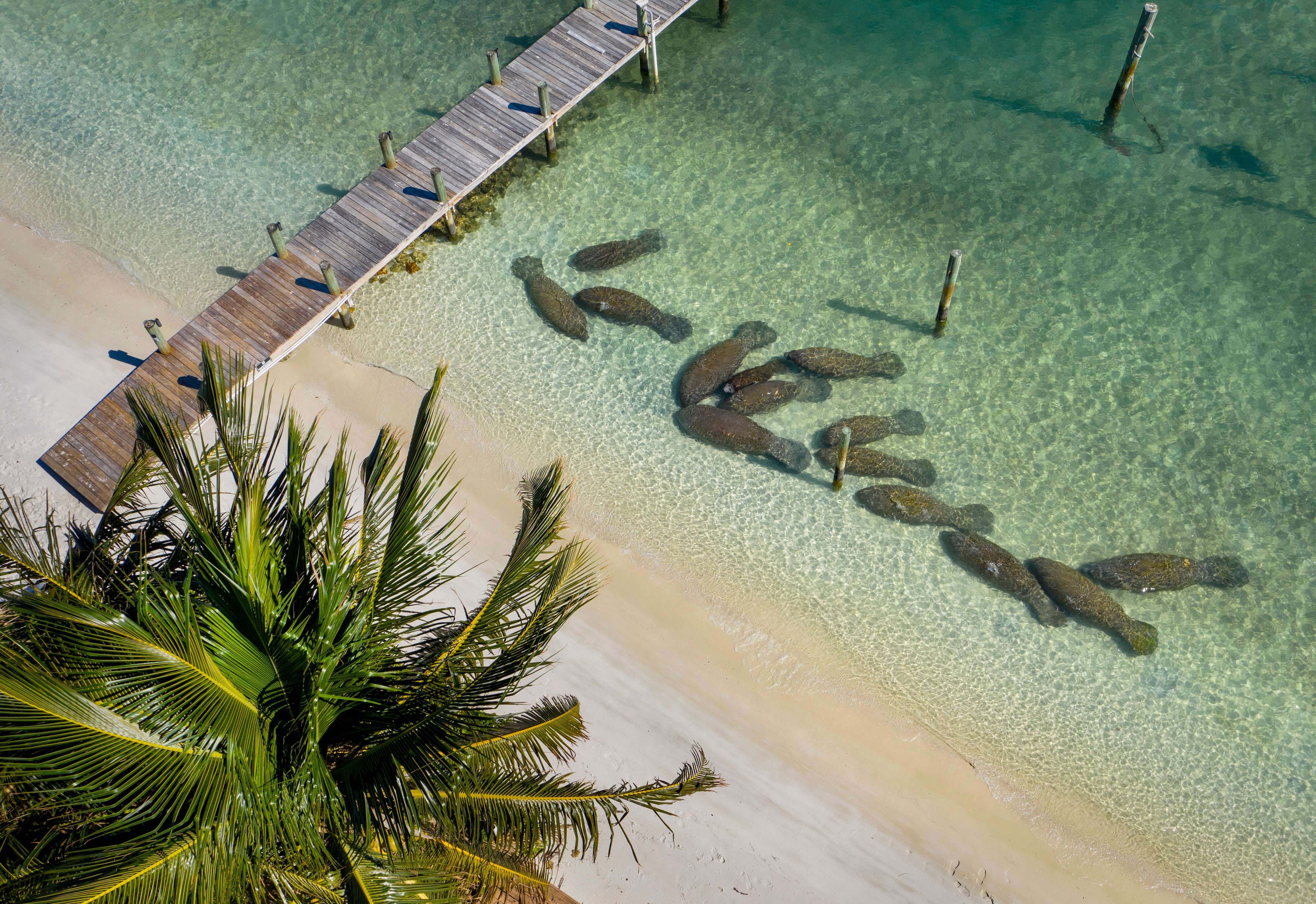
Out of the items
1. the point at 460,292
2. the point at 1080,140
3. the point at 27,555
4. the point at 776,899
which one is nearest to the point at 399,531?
the point at 27,555

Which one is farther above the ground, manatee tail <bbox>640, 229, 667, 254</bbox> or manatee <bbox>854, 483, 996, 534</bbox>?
manatee tail <bbox>640, 229, 667, 254</bbox>

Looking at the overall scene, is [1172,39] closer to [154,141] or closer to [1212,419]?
[1212,419]

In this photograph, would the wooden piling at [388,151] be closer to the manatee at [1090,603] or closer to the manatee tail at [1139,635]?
the manatee at [1090,603]

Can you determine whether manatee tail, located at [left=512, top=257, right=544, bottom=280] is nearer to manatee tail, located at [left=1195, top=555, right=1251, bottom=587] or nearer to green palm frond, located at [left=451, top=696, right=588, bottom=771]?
green palm frond, located at [left=451, top=696, right=588, bottom=771]

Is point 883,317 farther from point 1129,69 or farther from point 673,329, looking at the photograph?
point 1129,69

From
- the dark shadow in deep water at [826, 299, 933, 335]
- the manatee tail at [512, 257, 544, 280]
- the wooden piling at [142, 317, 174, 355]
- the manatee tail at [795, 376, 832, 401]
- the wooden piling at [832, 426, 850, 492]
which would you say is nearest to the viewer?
the wooden piling at [832, 426, 850, 492]

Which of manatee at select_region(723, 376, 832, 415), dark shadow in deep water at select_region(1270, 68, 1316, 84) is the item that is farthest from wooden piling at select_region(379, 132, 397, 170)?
dark shadow in deep water at select_region(1270, 68, 1316, 84)

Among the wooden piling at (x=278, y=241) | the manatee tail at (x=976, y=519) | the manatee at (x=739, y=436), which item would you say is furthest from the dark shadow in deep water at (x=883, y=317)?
the wooden piling at (x=278, y=241)

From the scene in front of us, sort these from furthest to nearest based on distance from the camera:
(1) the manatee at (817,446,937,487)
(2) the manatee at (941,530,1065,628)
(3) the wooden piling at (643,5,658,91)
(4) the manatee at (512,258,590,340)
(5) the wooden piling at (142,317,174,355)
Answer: (3) the wooden piling at (643,5,658,91), (4) the manatee at (512,258,590,340), (1) the manatee at (817,446,937,487), (5) the wooden piling at (142,317,174,355), (2) the manatee at (941,530,1065,628)

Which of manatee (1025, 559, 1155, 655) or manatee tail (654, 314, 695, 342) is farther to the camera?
manatee tail (654, 314, 695, 342)
